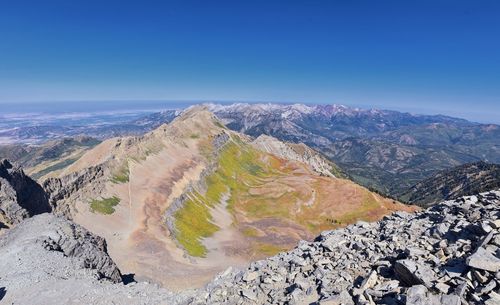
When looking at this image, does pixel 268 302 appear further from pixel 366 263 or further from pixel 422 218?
pixel 422 218

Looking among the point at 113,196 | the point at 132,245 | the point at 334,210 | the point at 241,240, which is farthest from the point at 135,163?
the point at 334,210

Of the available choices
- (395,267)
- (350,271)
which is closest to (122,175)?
(350,271)

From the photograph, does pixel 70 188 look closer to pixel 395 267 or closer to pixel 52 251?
pixel 52 251

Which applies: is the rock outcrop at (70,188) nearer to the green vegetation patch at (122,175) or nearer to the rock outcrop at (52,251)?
the green vegetation patch at (122,175)

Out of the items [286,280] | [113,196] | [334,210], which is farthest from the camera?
[334,210]

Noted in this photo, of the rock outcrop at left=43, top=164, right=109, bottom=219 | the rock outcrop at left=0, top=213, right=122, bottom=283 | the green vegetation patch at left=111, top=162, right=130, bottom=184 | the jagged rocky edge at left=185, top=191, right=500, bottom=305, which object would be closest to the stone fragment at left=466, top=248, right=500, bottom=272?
the jagged rocky edge at left=185, top=191, right=500, bottom=305

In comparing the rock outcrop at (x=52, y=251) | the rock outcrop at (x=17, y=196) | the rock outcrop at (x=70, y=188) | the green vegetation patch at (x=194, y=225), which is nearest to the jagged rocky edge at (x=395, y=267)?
the rock outcrop at (x=52, y=251)
